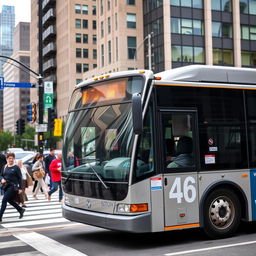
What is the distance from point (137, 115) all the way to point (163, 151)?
0.91 meters

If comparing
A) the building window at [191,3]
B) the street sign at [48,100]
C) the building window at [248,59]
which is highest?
the building window at [191,3]

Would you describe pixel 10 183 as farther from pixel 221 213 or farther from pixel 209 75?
pixel 209 75

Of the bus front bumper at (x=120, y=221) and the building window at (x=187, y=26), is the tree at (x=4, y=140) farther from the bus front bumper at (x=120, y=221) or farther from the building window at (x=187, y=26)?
the bus front bumper at (x=120, y=221)

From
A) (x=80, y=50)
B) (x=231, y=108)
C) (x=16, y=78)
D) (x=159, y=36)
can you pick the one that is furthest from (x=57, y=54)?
(x=231, y=108)

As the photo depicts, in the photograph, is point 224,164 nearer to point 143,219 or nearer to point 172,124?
point 172,124

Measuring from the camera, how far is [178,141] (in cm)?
799

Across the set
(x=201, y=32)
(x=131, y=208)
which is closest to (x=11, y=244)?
(x=131, y=208)

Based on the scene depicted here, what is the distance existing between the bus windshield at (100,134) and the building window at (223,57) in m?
47.1

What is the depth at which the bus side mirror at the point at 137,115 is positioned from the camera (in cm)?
721

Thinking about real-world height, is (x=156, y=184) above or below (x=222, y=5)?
below

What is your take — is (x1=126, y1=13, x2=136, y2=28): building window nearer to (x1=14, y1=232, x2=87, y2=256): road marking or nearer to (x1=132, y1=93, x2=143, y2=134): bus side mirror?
(x1=14, y1=232, x2=87, y2=256): road marking

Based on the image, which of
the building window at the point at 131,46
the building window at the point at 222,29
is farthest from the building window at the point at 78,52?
the building window at the point at 222,29

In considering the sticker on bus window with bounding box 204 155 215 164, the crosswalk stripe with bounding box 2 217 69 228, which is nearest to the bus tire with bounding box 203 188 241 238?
the sticker on bus window with bounding box 204 155 215 164

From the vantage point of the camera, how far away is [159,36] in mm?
52844
